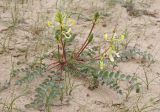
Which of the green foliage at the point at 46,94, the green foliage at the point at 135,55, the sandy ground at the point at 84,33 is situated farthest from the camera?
the green foliage at the point at 135,55

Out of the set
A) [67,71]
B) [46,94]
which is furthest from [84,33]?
[46,94]

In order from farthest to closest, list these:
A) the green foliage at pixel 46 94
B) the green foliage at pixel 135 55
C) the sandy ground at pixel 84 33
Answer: the green foliage at pixel 135 55, the sandy ground at pixel 84 33, the green foliage at pixel 46 94

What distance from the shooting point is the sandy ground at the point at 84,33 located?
294 centimetres

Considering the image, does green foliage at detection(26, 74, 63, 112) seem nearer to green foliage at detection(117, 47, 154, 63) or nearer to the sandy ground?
the sandy ground

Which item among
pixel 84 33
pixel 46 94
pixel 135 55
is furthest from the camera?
pixel 84 33

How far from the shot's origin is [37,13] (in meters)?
4.07

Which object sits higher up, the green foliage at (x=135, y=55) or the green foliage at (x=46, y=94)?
the green foliage at (x=135, y=55)

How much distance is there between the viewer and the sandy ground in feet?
9.63

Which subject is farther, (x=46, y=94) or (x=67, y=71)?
(x=67, y=71)

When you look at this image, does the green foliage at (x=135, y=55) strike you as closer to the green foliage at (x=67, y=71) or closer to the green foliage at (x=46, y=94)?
the green foliage at (x=67, y=71)

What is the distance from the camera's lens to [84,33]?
3.88 metres

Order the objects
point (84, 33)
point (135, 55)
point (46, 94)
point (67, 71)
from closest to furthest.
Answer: point (46, 94) < point (67, 71) < point (135, 55) < point (84, 33)

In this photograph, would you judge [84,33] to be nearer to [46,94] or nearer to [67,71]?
[67,71]

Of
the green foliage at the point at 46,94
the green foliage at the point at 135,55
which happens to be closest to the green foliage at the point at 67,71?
the green foliage at the point at 46,94
